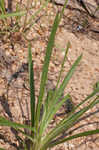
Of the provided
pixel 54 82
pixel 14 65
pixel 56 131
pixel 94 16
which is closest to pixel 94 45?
pixel 94 16

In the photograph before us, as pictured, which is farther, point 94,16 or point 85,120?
point 94,16

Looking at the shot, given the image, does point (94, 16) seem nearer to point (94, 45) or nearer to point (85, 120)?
point (94, 45)

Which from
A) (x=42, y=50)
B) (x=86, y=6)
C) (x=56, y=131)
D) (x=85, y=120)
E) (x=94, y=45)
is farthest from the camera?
(x=86, y=6)

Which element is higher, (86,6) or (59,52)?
(86,6)

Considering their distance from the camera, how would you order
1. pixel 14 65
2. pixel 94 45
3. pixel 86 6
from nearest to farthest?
pixel 14 65
pixel 94 45
pixel 86 6

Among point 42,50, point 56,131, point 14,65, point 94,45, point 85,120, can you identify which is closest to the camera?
point 56,131

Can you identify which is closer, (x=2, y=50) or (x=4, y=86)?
(x=4, y=86)

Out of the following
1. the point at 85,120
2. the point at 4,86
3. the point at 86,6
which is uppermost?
the point at 86,6

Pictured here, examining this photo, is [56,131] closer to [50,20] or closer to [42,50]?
[42,50]

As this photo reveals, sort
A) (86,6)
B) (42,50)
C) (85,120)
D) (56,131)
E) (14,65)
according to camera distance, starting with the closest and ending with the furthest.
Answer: (56,131) → (85,120) → (14,65) → (42,50) → (86,6)

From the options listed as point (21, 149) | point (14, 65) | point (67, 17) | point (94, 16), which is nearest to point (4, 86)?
point (14, 65)
